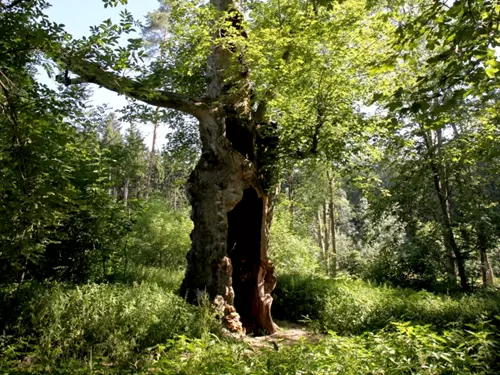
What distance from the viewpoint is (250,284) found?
27.2 ft

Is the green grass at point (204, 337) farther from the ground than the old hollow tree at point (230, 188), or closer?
closer

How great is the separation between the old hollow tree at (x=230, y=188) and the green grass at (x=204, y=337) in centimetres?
97

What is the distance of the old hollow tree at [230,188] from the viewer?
698 centimetres

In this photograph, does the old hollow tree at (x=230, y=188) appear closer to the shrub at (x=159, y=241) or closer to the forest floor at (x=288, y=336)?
the forest floor at (x=288, y=336)

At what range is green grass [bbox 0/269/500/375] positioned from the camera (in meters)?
2.87

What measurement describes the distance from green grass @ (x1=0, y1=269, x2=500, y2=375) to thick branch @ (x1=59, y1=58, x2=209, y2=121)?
9.41 feet

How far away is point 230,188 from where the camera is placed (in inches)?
292

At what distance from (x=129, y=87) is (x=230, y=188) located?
3442mm

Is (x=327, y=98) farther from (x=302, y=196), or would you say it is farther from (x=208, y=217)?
(x=302, y=196)

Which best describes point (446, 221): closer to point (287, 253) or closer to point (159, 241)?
point (287, 253)

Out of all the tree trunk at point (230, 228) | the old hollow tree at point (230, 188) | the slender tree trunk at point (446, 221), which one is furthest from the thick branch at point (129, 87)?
the slender tree trunk at point (446, 221)

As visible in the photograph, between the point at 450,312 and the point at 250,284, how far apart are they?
431cm

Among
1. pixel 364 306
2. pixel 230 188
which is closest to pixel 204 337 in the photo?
pixel 230 188

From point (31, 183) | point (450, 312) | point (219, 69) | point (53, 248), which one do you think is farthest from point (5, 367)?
point (450, 312)
